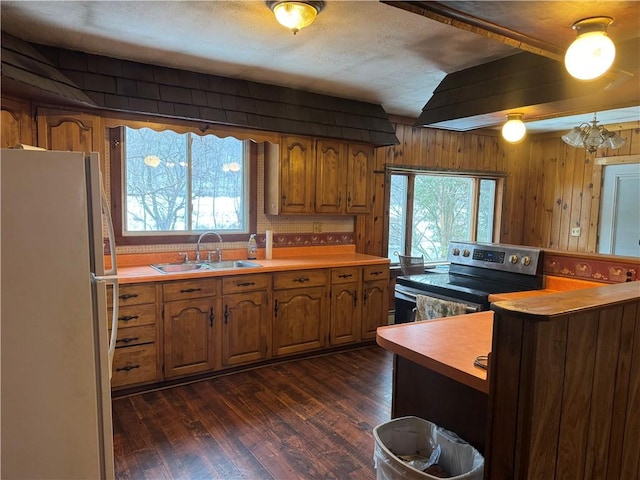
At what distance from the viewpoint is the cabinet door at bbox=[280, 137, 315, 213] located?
3.91 metres

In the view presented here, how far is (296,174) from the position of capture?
3980mm

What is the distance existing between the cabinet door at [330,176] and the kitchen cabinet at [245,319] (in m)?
1.02

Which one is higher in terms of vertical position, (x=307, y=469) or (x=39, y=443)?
(x=39, y=443)

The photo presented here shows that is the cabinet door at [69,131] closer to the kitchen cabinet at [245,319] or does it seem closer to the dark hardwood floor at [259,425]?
the kitchen cabinet at [245,319]

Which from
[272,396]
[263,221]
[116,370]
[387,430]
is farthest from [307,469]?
[263,221]

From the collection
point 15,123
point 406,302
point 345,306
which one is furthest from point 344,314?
point 15,123

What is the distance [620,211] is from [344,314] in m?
3.46

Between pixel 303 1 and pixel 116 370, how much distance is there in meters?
2.60

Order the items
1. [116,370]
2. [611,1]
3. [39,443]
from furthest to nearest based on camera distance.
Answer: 1. [116,370]
2. [611,1]
3. [39,443]

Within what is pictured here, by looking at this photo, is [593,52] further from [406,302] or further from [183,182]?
[183,182]

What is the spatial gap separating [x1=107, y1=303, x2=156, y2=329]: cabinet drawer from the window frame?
268 cm

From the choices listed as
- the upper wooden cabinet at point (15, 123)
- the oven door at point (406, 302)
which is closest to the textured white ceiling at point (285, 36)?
the upper wooden cabinet at point (15, 123)

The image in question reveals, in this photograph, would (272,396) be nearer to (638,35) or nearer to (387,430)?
(387,430)

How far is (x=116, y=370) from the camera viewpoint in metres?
3.00
